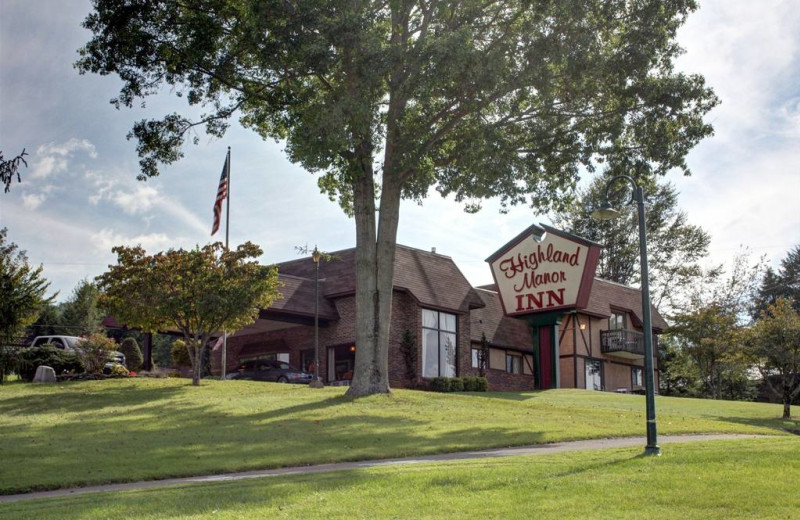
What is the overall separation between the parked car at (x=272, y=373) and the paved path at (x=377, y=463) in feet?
68.6

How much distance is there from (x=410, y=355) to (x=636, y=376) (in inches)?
809

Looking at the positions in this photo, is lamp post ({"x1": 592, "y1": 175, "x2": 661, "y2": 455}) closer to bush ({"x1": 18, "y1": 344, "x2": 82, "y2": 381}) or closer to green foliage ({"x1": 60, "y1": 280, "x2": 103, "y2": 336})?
bush ({"x1": 18, "y1": 344, "x2": 82, "y2": 381})

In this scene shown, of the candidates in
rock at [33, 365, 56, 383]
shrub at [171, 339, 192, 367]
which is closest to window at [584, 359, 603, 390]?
shrub at [171, 339, 192, 367]

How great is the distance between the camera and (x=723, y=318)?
49281 millimetres

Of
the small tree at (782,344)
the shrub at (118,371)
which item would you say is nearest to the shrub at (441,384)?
the small tree at (782,344)

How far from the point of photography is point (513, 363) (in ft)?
154

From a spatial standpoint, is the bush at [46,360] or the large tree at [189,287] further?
the bush at [46,360]

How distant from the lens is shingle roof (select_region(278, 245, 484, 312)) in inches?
1585

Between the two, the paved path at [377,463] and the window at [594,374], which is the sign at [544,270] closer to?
the window at [594,374]

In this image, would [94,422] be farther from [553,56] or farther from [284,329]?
[284,329]

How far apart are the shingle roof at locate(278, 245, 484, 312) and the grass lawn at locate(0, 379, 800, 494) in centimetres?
800

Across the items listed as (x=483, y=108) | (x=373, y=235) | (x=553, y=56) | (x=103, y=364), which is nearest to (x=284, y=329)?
(x=103, y=364)

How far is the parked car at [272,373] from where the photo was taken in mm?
39312

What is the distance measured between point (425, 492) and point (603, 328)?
38836 mm
